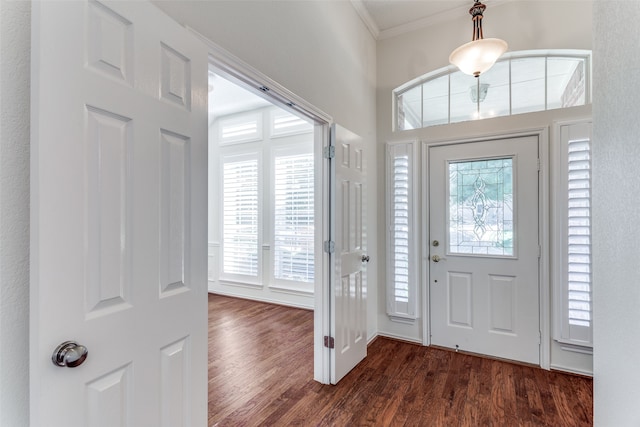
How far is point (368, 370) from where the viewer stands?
2.57 meters

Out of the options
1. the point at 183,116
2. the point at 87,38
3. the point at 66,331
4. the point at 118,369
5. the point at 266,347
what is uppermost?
the point at 87,38

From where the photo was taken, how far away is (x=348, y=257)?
8.27ft

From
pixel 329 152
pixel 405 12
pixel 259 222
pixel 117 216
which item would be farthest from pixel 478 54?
pixel 259 222

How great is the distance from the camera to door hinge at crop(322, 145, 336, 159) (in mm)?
2329

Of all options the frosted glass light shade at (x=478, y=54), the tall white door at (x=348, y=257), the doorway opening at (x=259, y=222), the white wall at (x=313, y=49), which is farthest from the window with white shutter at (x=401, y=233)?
the frosted glass light shade at (x=478, y=54)

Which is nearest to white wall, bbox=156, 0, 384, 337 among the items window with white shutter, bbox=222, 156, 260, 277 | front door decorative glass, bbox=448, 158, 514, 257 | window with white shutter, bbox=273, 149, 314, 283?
front door decorative glass, bbox=448, 158, 514, 257

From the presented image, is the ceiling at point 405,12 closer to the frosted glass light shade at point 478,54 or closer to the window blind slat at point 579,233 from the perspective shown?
the frosted glass light shade at point 478,54

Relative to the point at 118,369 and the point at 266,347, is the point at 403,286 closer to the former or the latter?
the point at 266,347

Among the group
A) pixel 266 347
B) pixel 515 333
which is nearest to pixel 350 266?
pixel 266 347

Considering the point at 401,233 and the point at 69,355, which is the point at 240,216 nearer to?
the point at 401,233

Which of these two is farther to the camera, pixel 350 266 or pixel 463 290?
pixel 463 290

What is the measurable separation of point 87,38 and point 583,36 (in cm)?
344

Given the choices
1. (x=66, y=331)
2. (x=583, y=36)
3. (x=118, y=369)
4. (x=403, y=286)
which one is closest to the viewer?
(x=66, y=331)

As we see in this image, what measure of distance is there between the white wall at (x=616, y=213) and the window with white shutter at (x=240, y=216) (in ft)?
13.2
